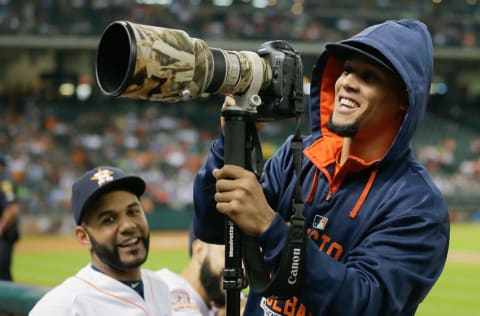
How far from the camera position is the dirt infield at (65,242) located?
15975 mm

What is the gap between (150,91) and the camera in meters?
1.71

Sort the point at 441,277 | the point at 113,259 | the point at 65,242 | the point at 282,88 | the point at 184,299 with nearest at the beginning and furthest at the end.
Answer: the point at 282,88, the point at 113,259, the point at 184,299, the point at 441,277, the point at 65,242

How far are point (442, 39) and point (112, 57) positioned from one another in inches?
1121

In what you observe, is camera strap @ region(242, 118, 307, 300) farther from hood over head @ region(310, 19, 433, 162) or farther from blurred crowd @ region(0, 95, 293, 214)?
blurred crowd @ region(0, 95, 293, 214)

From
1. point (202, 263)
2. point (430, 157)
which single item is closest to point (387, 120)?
point (202, 263)

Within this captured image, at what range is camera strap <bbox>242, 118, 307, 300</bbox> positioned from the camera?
1.83 m

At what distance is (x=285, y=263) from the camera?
71.9 inches

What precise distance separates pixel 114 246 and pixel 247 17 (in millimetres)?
25441

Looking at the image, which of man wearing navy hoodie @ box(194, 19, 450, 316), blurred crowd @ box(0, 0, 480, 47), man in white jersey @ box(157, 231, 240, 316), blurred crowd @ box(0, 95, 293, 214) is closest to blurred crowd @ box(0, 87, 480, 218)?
blurred crowd @ box(0, 95, 293, 214)

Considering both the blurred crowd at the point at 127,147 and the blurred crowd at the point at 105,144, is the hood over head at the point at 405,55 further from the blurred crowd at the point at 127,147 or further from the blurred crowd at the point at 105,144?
the blurred crowd at the point at 105,144

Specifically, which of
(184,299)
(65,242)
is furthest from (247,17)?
(184,299)

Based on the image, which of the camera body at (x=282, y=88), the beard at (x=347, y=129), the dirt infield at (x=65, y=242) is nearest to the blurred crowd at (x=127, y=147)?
the dirt infield at (x=65, y=242)

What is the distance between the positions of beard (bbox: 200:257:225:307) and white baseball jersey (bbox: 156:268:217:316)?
0.06 m

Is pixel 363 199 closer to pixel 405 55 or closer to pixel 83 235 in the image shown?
pixel 405 55
